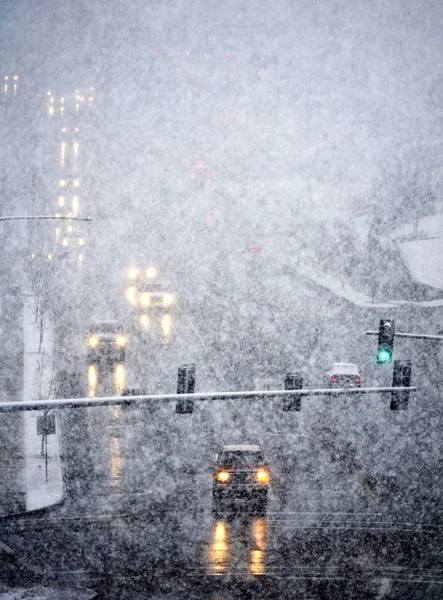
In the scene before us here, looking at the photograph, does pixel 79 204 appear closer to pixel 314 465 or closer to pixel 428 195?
pixel 428 195

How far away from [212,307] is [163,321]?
24.3ft

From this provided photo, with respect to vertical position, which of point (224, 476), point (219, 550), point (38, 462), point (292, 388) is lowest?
point (219, 550)

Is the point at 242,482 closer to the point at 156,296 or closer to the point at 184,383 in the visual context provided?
the point at 184,383

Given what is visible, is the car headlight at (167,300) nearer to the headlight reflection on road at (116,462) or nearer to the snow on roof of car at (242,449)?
the headlight reflection on road at (116,462)

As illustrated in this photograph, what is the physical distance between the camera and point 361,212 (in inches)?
3098

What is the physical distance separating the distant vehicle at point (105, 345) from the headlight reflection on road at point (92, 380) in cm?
77

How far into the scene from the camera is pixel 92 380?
2877cm

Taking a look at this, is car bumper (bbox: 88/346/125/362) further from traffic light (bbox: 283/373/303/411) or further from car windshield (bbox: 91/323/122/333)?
traffic light (bbox: 283/373/303/411)

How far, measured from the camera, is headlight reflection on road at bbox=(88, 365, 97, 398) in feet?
87.9

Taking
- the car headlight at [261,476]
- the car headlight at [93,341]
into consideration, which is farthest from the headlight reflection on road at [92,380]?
the car headlight at [261,476]

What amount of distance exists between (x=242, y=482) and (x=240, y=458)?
1.82 ft

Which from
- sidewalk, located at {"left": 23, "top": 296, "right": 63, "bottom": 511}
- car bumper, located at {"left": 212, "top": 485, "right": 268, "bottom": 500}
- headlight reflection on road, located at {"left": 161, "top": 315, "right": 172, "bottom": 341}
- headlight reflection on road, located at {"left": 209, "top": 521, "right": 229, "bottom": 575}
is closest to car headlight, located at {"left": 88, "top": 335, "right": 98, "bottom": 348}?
sidewalk, located at {"left": 23, "top": 296, "right": 63, "bottom": 511}

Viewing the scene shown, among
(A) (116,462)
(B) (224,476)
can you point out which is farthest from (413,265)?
(B) (224,476)

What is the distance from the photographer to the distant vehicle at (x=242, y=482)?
14867 millimetres
